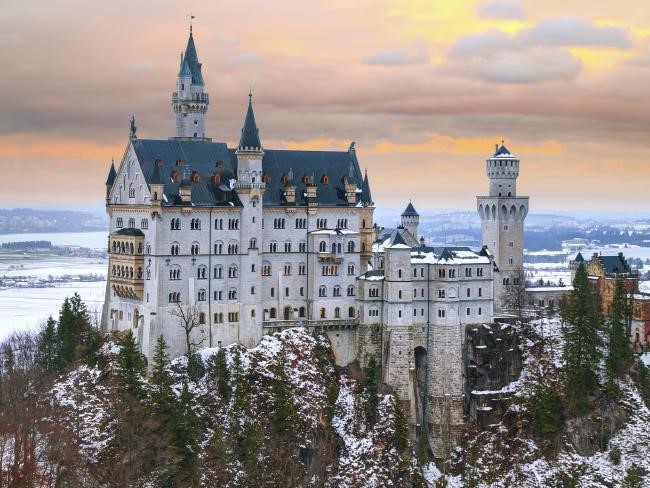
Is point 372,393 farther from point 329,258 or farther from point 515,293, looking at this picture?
point 515,293

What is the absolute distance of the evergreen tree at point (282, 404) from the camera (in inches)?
4459

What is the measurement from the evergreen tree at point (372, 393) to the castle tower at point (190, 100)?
106ft

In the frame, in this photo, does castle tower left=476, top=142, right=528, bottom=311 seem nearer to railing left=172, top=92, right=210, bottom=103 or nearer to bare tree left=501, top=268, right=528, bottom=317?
bare tree left=501, top=268, right=528, bottom=317

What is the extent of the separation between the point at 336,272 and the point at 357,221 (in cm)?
666

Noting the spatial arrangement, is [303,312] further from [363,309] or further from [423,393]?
[423,393]

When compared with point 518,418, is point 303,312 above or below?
above

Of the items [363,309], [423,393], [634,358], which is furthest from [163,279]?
[634,358]

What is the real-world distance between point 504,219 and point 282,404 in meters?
Result: 44.7

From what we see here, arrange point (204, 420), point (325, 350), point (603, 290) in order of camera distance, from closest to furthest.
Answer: point (204, 420) → point (325, 350) → point (603, 290)

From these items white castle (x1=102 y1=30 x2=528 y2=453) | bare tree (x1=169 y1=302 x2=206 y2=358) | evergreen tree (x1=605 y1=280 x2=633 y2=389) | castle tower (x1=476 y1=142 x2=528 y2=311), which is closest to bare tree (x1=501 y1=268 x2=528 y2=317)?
castle tower (x1=476 y1=142 x2=528 y2=311)

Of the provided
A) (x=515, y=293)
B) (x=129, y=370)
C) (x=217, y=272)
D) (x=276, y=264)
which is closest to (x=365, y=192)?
(x=276, y=264)

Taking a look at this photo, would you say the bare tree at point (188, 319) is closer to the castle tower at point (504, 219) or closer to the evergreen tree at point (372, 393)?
the evergreen tree at point (372, 393)

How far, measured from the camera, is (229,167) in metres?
126

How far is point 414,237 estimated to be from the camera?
14500 centimetres
